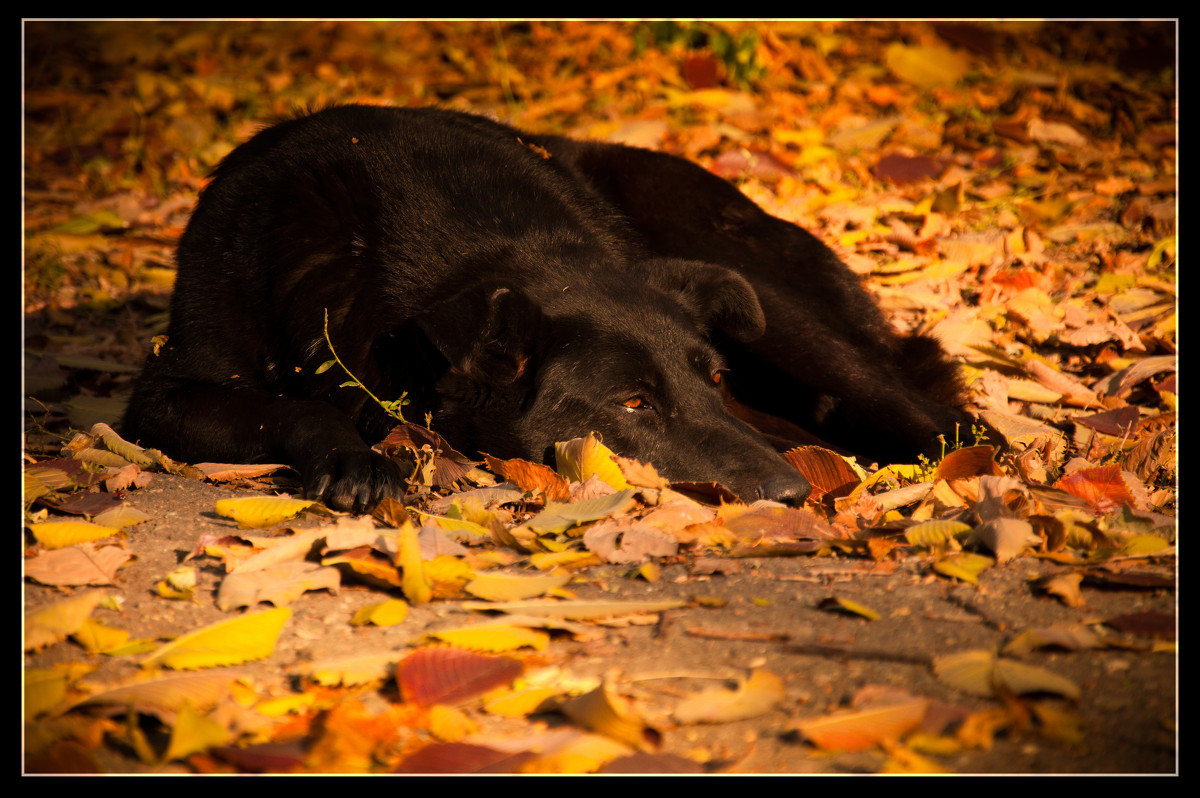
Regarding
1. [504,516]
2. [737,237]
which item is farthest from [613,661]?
[737,237]

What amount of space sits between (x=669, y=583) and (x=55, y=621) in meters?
1.23

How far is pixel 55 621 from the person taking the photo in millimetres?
1860

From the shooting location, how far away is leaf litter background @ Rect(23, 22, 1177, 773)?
4.97 ft

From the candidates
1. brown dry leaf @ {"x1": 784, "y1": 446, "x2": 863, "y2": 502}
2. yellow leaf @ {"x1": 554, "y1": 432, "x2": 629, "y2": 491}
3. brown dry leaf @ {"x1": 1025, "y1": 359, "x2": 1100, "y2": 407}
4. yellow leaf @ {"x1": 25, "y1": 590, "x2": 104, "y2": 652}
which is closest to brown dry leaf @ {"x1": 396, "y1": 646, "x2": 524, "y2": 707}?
yellow leaf @ {"x1": 25, "y1": 590, "x2": 104, "y2": 652}

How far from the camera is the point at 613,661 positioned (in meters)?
1.75

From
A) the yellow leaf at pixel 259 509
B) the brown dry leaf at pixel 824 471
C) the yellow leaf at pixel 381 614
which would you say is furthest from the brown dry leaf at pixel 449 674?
the brown dry leaf at pixel 824 471

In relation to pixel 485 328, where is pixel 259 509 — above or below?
below

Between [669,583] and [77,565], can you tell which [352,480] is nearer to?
[77,565]

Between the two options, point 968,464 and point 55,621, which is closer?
point 55,621

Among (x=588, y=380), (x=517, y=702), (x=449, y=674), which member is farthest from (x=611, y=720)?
(x=588, y=380)

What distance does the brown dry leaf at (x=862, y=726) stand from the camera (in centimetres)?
148

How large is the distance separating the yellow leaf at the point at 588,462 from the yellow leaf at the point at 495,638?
94 centimetres

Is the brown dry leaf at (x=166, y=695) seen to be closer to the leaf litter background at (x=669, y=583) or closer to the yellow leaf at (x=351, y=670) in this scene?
the leaf litter background at (x=669, y=583)

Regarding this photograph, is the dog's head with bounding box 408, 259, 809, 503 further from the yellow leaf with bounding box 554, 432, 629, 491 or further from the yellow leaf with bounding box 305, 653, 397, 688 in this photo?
the yellow leaf with bounding box 305, 653, 397, 688
